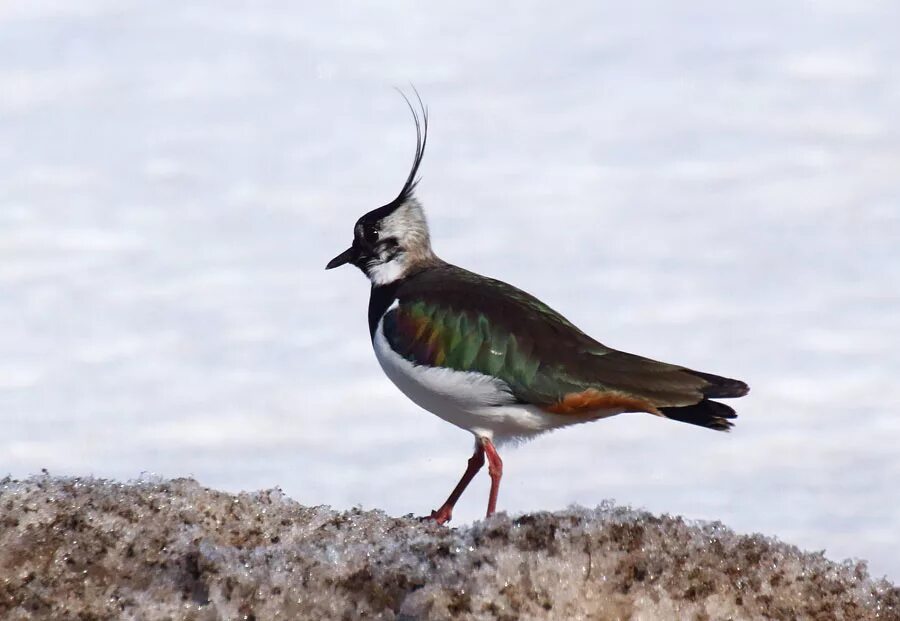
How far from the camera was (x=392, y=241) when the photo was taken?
10.4 meters

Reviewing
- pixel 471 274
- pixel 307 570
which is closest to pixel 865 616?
pixel 307 570

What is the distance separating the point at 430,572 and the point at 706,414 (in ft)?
12.1

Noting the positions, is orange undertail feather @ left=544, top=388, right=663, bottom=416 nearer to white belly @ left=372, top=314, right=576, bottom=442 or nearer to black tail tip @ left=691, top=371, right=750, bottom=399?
white belly @ left=372, top=314, right=576, bottom=442

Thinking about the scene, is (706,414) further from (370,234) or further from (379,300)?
(370,234)

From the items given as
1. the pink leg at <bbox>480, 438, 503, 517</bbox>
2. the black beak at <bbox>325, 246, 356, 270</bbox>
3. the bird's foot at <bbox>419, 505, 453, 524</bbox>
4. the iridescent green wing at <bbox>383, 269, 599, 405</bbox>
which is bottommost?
the bird's foot at <bbox>419, 505, 453, 524</bbox>

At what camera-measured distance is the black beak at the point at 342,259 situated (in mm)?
10641

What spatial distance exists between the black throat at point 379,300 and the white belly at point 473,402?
1.80 ft

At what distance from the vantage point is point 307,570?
5.93 m

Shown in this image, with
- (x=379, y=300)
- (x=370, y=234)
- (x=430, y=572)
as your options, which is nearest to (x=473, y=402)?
(x=379, y=300)

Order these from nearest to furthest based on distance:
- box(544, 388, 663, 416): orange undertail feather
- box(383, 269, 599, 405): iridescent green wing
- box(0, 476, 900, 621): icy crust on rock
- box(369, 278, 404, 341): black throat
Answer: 1. box(0, 476, 900, 621): icy crust on rock
2. box(544, 388, 663, 416): orange undertail feather
3. box(383, 269, 599, 405): iridescent green wing
4. box(369, 278, 404, 341): black throat

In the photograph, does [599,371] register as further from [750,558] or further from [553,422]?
[750,558]

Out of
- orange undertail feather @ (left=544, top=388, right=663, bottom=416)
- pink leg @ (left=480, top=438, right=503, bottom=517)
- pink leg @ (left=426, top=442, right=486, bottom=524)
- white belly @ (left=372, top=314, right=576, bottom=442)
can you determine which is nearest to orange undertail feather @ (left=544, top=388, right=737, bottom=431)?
orange undertail feather @ (left=544, top=388, right=663, bottom=416)

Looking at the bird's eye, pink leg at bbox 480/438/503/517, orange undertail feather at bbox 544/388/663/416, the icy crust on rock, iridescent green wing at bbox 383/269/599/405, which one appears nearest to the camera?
the icy crust on rock

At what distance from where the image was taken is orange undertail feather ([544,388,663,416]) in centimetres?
891
